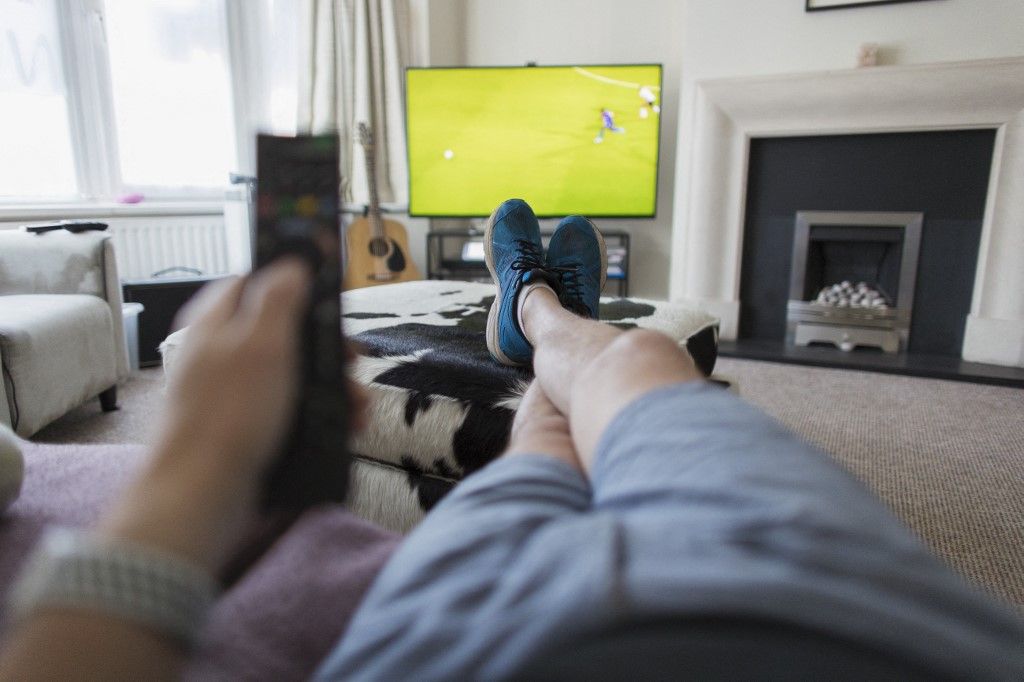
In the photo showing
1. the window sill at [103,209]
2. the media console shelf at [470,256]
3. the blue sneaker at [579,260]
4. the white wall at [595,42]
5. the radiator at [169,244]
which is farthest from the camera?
the white wall at [595,42]

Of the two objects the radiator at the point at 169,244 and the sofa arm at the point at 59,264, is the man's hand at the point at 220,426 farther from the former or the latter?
the radiator at the point at 169,244

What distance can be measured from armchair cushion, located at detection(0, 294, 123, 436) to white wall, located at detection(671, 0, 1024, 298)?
7.19ft

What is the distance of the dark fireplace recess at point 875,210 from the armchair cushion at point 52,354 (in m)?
2.37

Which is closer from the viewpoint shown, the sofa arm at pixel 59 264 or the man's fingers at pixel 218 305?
the man's fingers at pixel 218 305

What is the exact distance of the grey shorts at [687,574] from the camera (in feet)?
0.85

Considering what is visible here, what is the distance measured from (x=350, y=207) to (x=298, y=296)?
9.61 feet

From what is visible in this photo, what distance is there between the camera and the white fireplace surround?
2.28 m

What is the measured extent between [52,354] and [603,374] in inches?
64.5

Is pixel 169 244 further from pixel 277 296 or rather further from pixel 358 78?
pixel 277 296

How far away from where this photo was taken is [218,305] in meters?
0.37

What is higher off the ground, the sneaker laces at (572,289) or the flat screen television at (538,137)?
the flat screen television at (538,137)

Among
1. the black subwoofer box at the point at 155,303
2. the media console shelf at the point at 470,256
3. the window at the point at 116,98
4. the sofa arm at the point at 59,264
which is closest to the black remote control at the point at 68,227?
the sofa arm at the point at 59,264

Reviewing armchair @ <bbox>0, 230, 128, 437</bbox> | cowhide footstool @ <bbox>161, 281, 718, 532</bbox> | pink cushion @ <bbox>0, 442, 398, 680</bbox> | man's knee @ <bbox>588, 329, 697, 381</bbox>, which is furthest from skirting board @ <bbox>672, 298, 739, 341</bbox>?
pink cushion @ <bbox>0, 442, 398, 680</bbox>

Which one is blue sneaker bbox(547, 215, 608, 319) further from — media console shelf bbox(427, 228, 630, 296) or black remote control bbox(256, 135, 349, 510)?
media console shelf bbox(427, 228, 630, 296)
